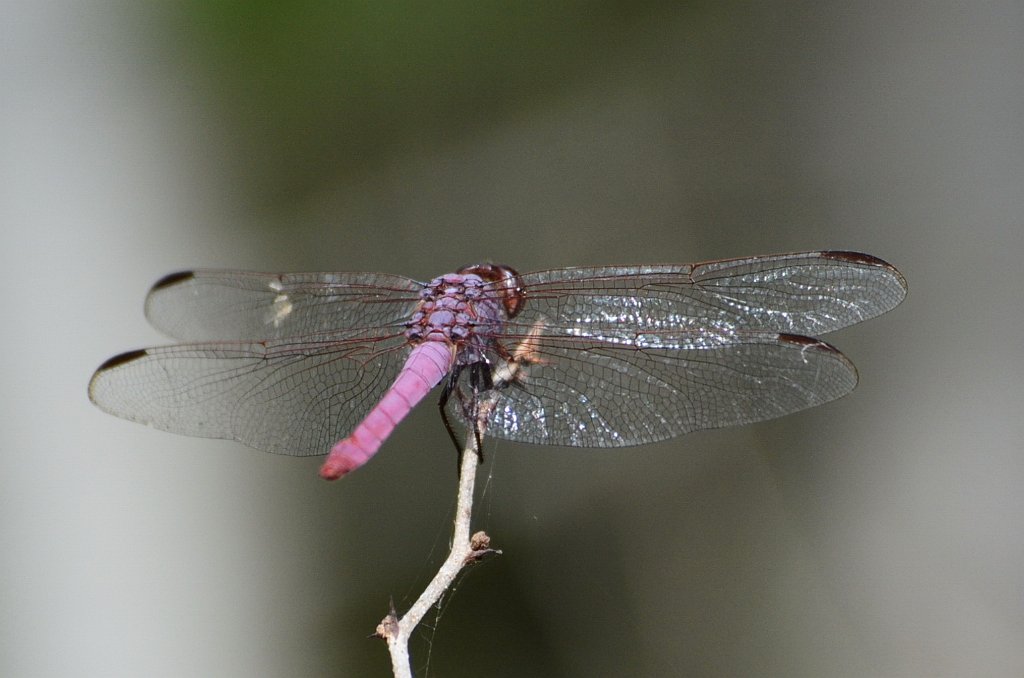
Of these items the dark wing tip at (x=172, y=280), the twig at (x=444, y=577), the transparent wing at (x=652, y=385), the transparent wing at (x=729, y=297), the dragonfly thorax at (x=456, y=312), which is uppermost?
the dark wing tip at (x=172, y=280)

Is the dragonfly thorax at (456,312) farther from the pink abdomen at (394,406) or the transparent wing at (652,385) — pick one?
the transparent wing at (652,385)

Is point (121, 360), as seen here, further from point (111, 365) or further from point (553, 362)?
point (553, 362)

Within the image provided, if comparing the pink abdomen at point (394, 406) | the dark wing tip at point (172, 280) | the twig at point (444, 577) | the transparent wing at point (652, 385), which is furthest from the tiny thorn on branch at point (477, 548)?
the dark wing tip at point (172, 280)

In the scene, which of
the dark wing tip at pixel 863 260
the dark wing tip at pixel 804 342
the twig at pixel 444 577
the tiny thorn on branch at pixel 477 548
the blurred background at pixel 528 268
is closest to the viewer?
the twig at pixel 444 577

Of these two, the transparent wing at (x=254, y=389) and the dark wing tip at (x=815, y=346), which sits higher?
the transparent wing at (x=254, y=389)

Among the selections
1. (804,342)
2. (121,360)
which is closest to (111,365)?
(121,360)

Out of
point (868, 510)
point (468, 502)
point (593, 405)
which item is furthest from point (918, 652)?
point (468, 502)
